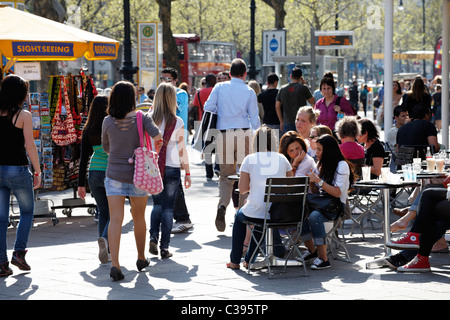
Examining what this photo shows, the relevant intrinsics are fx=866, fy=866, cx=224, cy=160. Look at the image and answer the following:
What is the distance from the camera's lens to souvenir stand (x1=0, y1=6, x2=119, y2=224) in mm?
11336

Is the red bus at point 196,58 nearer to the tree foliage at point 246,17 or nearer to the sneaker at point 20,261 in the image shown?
the tree foliage at point 246,17

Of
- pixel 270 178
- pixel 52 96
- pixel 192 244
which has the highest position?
pixel 52 96

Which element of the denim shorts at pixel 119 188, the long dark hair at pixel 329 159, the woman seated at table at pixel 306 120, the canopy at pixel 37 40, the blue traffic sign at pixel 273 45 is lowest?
the denim shorts at pixel 119 188

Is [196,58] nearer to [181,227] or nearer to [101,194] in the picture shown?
[181,227]

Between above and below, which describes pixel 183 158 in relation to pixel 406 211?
above

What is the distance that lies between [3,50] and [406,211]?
5332mm

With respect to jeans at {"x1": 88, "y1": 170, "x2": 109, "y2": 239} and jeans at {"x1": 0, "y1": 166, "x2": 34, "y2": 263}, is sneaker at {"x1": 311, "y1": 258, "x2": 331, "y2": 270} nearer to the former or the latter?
jeans at {"x1": 88, "y1": 170, "x2": 109, "y2": 239}

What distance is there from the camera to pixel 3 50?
10.9 m

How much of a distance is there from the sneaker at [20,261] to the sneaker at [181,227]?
107 inches

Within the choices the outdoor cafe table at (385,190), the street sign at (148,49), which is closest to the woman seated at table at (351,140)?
the outdoor cafe table at (385,190)

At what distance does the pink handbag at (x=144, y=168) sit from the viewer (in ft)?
24.7
